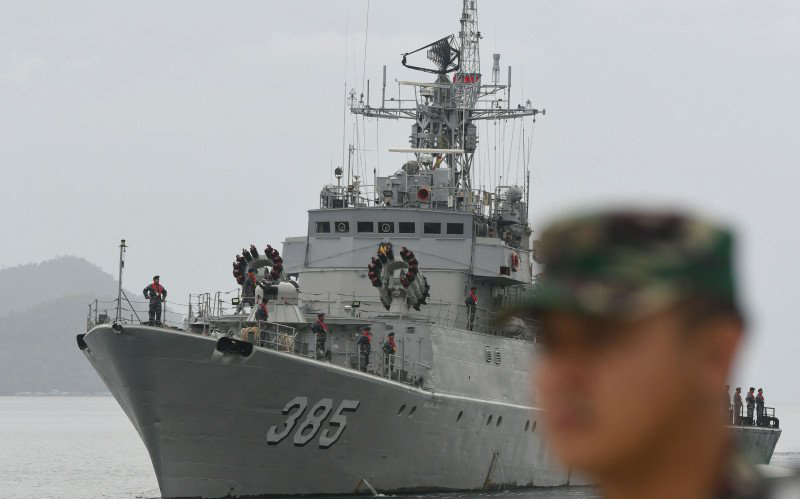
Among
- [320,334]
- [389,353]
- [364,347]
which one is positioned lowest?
[389,353]

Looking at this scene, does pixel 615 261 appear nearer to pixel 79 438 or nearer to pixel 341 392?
pixel 341 392

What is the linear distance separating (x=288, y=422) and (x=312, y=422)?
0.61 m

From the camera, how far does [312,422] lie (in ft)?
93.4

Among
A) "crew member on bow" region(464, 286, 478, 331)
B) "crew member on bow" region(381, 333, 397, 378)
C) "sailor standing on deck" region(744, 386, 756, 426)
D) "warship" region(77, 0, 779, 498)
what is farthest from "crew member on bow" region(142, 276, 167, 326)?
"sailor standing on deck" region(744, 386, 756, 426)

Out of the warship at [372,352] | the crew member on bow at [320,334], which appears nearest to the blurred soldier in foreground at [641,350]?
the warship at [372,352]

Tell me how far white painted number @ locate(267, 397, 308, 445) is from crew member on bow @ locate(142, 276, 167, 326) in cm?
317

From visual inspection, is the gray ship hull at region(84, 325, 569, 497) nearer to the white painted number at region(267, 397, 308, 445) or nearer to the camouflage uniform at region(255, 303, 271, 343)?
the white painted number at region(267, 397, 308, 445)

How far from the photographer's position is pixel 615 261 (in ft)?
5.46

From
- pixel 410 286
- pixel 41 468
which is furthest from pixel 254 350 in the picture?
pixel 41 468

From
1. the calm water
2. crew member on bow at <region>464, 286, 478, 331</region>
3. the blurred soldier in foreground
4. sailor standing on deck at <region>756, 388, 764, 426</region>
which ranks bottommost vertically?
the calm water

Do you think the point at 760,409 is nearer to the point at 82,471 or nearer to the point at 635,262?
the point at 82,471

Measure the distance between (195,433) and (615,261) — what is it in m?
26.8

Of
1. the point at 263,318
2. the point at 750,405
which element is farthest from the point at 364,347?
the point at 750,405

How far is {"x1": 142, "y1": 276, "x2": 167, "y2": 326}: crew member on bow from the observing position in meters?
28.8
